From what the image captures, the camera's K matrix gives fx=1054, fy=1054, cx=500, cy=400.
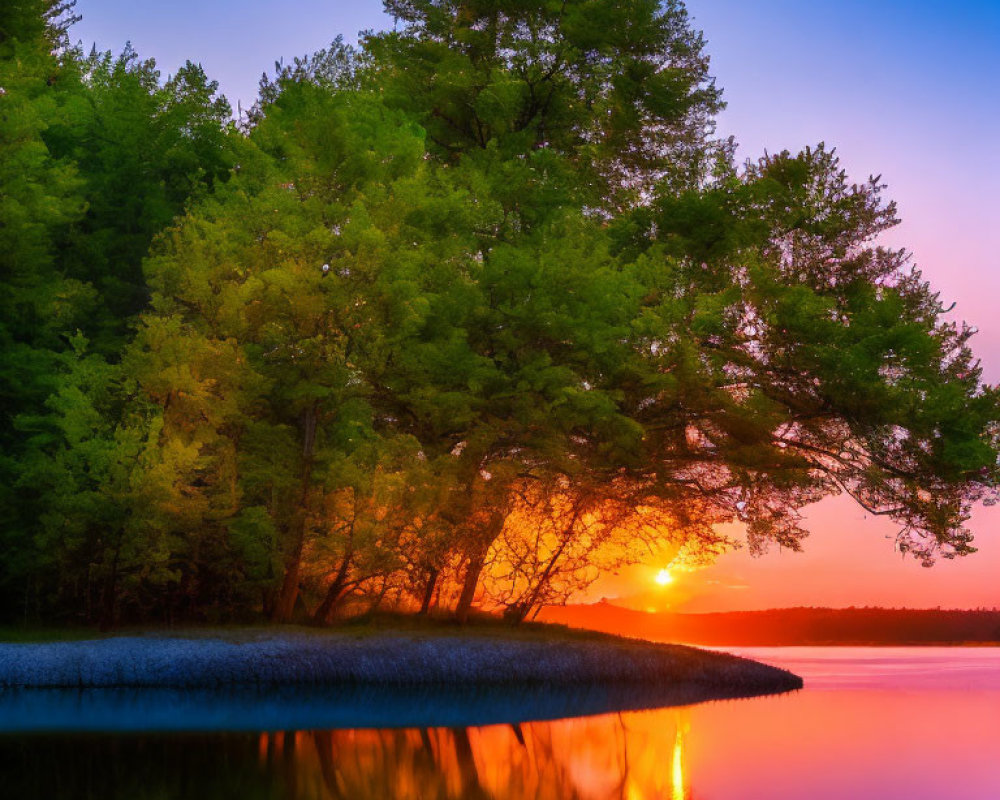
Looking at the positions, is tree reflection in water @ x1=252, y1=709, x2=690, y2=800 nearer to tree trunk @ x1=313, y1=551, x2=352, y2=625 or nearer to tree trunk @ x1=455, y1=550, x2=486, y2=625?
tree trunk @ x1=313, y1=551, x2=352, y2=625

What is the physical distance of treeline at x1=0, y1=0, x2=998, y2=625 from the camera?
23.4 m

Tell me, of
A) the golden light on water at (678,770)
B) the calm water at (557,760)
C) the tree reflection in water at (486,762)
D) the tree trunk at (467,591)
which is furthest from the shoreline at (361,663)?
the golden light on water at (678,770)

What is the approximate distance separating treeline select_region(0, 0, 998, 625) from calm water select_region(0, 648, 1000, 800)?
978 cm

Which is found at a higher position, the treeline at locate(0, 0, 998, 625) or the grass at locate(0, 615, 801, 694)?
the treeline at locate(0, 0, 998, 625)

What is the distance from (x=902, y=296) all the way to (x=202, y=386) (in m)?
18.4

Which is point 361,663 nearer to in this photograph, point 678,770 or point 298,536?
point 298,536

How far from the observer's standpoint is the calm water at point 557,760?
9523mm

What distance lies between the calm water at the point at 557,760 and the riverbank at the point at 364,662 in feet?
16.2

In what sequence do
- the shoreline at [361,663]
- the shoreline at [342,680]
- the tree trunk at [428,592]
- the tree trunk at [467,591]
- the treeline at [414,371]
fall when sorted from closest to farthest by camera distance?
the shoreline at [342,680] → the shoreline at [361,663] → the treeline at [414,371] → the tree trunk at [467,591] → the tree trunk at [428,592]

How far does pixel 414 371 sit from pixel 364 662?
7859mm

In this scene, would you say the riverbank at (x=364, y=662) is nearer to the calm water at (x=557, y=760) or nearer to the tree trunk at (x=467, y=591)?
the tree trunk at (x=467, y=591)

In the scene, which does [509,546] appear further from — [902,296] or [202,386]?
[902,296]

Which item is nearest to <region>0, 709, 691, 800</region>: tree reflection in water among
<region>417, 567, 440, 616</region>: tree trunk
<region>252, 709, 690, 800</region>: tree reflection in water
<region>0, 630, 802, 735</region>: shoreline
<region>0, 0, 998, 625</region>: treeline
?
<region>252, 709, 690, 800</region>: tree reflection in water

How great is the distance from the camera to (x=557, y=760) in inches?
448
